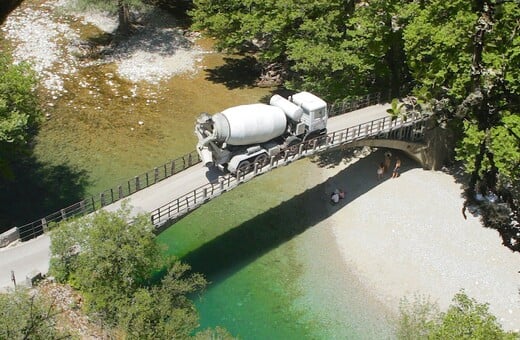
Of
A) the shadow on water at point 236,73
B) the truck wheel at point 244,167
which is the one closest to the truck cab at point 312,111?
the truck wheel at point 244,167

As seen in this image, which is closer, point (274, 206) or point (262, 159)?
point (262, 159)

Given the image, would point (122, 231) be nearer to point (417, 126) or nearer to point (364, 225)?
point (364, 225)

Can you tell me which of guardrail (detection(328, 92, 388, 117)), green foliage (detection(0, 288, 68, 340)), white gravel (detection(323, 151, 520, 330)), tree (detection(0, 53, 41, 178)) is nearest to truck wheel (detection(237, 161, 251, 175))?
white gravel (detection(323, 151, 520, 330))

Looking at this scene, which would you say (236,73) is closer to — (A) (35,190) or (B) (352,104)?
(B) (352,104)

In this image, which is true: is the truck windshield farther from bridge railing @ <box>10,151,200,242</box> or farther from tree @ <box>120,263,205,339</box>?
tree @ <box>120,263,205,339</box>

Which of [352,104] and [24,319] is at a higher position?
[352,104]

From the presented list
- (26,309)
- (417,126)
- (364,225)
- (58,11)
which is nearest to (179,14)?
(58,11)

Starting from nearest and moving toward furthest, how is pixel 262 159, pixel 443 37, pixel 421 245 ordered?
pixel 443 37
pixel 262 159
pixel 421 245

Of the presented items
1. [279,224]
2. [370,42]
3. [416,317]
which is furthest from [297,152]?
[416,317]
